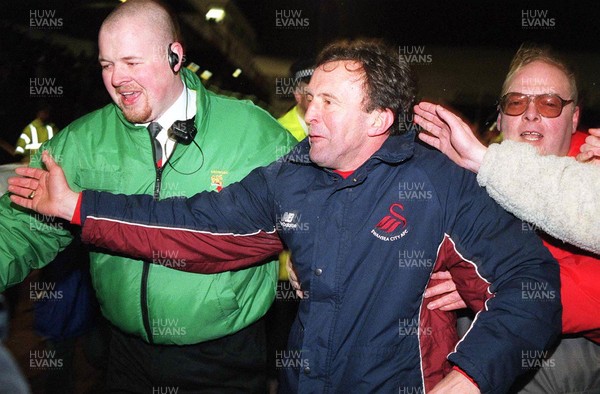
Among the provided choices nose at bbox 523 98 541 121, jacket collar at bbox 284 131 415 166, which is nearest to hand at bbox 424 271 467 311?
jacket collar at bbox 284 131 415 166

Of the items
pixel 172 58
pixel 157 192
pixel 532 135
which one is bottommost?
pixel 157 192

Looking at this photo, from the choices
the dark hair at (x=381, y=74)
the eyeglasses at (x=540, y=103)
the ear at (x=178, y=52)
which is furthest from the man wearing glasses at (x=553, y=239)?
the ear at (x=178, y=52)

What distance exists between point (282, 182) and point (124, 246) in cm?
80

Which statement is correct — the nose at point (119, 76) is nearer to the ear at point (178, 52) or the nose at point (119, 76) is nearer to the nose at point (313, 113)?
the ear at point (178, 52)

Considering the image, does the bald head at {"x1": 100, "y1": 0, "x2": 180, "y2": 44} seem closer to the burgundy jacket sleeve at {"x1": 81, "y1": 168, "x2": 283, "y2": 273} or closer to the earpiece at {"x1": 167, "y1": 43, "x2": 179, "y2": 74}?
the earpiece at {"x1": 167, "y1": 43, "x2": 179, "y2": 74}

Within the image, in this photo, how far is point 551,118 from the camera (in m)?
2.68

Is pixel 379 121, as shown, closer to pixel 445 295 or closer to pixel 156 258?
pixel 445 295

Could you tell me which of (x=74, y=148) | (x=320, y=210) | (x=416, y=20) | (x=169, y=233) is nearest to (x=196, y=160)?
(x=169, y=233)

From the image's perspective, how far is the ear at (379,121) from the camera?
2.43 meters

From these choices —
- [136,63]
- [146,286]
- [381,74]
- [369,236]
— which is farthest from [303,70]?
[369,236]

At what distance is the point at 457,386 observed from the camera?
193 centimetres

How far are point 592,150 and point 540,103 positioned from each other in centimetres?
45

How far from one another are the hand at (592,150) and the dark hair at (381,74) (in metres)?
0.77

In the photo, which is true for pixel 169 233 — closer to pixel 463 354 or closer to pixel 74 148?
pixel 74 148
